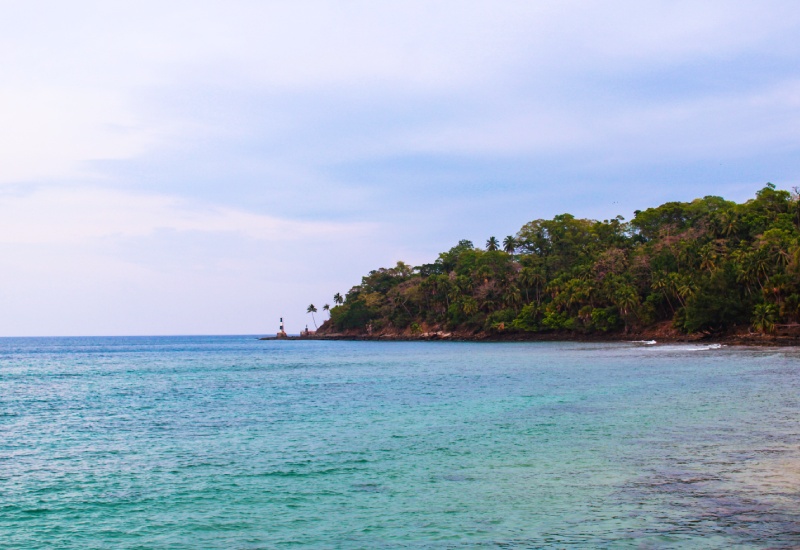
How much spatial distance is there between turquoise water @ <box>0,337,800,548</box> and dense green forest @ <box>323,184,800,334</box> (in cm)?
4982

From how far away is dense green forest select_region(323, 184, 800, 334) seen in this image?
259 ft

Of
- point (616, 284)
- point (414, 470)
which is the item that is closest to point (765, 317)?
point (616, 284)

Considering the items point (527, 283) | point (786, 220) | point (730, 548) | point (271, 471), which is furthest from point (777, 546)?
point (527, 283)

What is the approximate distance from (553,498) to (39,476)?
12542 mm

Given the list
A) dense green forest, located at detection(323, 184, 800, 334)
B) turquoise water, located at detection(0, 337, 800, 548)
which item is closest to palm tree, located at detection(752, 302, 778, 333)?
dense green forest, located at detection(323, 184, 800, 334)

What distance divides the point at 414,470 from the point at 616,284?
290 ft

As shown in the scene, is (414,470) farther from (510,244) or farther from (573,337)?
(510,244)

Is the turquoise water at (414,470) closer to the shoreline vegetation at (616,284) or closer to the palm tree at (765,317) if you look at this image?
the palm tree at (765,317)

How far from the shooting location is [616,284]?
325ft

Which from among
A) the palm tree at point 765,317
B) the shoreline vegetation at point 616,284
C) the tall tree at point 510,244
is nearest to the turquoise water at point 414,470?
the palm tree at point 765,317

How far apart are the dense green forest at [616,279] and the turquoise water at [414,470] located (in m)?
49.8

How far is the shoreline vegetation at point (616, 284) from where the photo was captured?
78.2m

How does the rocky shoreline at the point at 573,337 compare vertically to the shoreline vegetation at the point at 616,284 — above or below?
below

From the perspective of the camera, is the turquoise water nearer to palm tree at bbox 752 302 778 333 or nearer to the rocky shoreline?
palm tree at bbox 752 302 778 333
